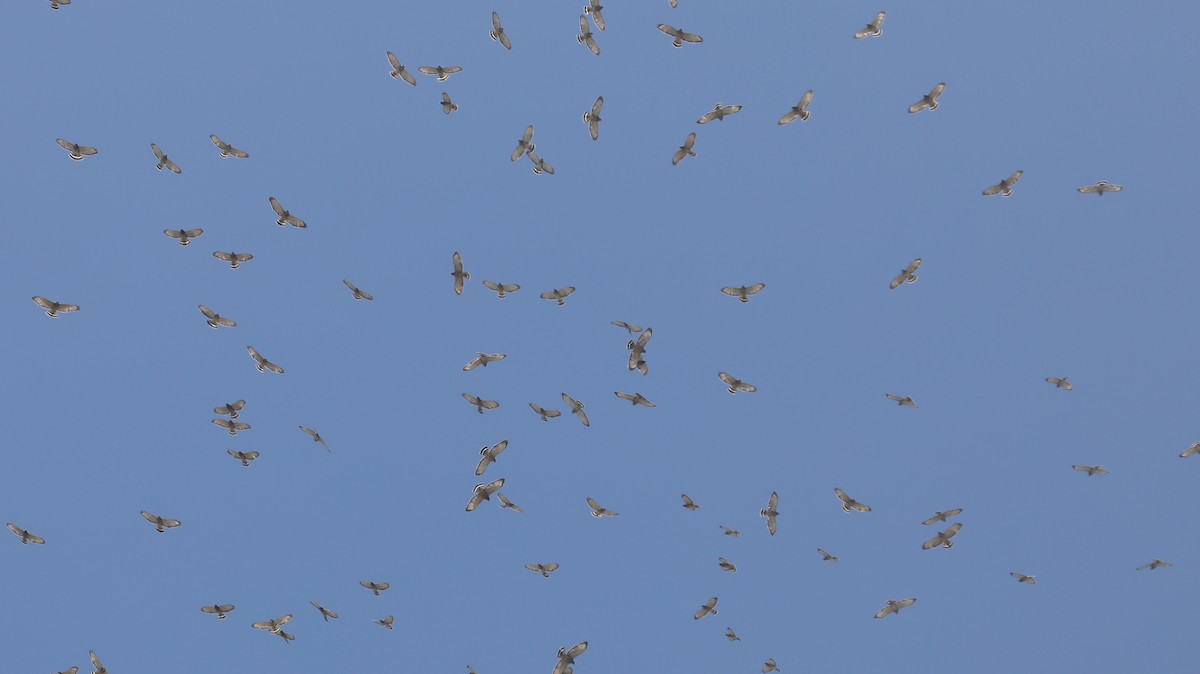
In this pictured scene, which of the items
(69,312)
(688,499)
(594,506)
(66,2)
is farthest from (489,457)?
(66,2)

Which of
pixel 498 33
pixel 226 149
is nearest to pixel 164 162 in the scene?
pixel 226 149

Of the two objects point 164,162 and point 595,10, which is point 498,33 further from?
point 164,162

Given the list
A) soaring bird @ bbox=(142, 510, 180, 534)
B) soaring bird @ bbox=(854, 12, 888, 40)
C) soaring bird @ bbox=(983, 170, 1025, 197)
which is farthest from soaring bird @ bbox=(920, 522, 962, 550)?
soaring bird @ bbox=(142, 510, 180, 534)

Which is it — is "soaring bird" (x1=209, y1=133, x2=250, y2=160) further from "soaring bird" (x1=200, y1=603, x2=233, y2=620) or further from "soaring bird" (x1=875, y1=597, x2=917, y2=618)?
"soaring bird" (x1=875, y1=597, x2=917, y2=618)

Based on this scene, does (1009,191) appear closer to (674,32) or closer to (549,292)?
(674,32)

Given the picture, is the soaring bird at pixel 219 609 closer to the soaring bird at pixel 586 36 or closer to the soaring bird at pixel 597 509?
the soaring bird at pixel 597 509
